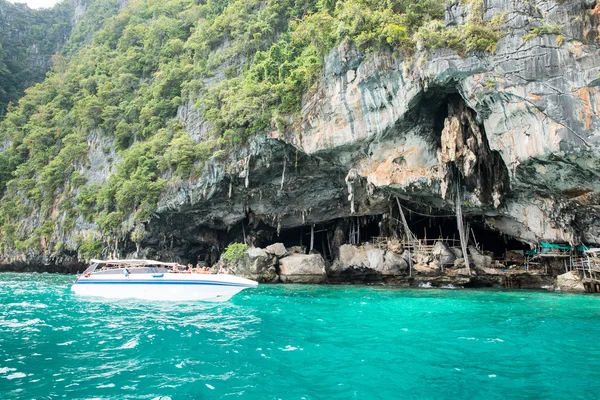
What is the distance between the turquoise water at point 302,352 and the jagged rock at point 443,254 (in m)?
8.54

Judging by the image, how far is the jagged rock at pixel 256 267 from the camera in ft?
78.6

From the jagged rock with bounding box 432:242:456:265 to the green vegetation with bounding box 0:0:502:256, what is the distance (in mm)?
11022

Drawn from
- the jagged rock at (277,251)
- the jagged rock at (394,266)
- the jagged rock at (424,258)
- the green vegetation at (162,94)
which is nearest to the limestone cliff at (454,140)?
the green vegetation at (162,94)

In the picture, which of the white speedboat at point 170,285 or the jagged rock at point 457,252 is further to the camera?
the jagged rock at point 457,252

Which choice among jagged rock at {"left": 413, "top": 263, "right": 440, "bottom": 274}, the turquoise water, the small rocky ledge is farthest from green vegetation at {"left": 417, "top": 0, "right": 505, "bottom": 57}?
jagged rock at {"left": 413, "top": 263, "right": 440, "bottom": 274}

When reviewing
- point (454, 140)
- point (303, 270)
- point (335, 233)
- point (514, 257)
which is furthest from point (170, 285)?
point (514, 257)

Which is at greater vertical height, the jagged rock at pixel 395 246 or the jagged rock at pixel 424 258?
the jagged rock at pixel 395 246

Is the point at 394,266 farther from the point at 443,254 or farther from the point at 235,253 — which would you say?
the point at 235,253

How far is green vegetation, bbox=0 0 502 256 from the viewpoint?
18812mm

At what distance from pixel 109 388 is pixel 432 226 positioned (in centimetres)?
2552

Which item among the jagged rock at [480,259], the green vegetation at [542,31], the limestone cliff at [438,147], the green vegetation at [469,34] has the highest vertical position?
the green vegetation at [469,34]

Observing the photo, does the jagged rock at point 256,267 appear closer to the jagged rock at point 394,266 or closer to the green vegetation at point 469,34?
the jagged rock at point 394,266

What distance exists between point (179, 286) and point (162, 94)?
23363 mm

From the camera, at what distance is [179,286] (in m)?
15.4
